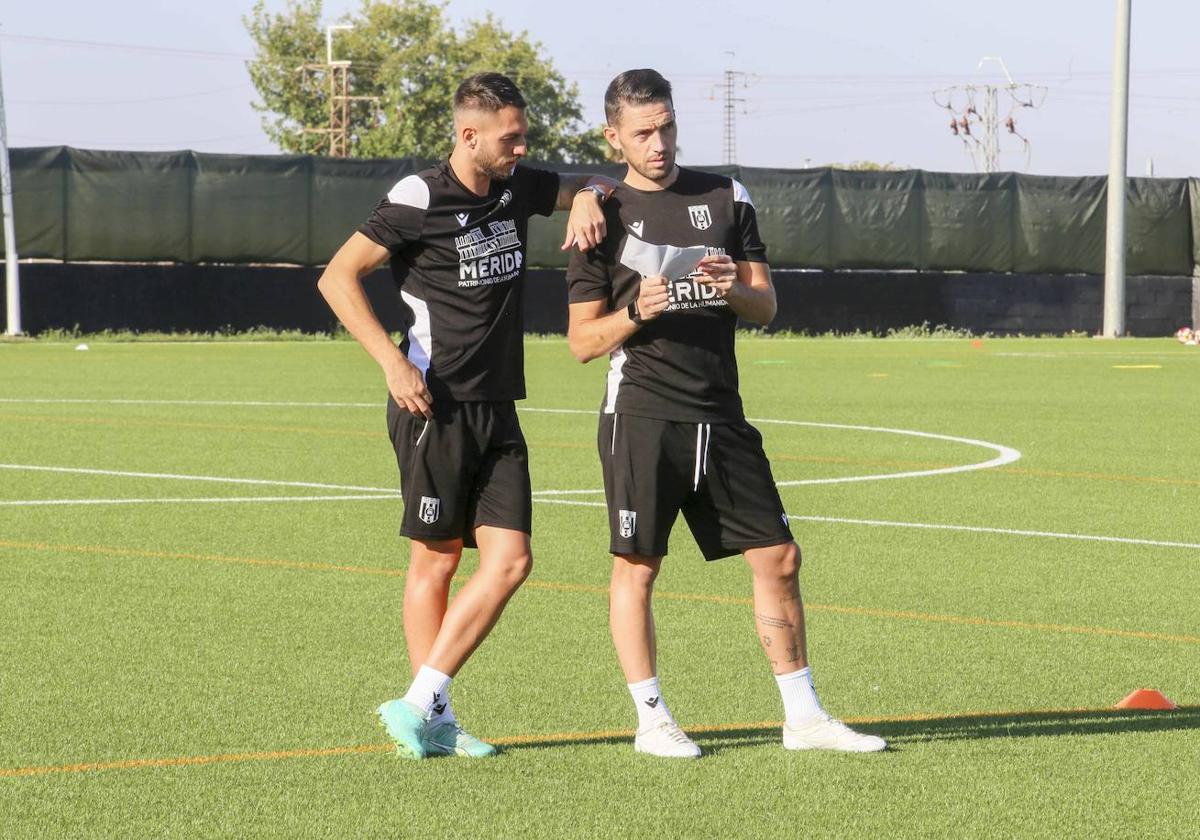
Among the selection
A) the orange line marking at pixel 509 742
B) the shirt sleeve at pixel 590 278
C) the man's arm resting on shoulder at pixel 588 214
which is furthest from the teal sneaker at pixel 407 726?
the man's arm resting on shoulder at pixel 588 214

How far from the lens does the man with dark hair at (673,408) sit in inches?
217

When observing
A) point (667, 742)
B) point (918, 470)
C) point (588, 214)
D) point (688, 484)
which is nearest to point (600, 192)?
point (588, 214)

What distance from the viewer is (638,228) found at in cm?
560

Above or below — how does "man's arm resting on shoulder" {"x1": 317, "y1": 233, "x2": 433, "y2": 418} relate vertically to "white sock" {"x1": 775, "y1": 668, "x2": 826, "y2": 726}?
above

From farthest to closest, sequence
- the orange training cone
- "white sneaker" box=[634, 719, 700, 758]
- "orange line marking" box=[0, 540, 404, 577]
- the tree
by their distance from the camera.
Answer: the tree → "orange line marking" box=[0, 540, 404, 577] → the orange training cone → "white sneaker" box=[634, 719, 700, 758]

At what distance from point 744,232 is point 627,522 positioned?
3.05ft

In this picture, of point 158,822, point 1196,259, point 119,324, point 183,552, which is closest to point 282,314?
point 119,324

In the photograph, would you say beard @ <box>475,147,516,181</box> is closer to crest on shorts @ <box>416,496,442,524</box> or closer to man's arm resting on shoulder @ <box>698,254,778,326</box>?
man's arm resting on shoulder @ <box>698,254,778,326</box>

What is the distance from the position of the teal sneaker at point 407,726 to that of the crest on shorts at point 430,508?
0.54 metres

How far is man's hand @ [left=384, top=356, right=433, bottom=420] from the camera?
5379 mm

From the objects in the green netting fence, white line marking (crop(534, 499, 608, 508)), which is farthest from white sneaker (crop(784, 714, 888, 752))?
the green netting fence

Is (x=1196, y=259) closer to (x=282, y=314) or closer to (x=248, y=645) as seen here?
(x=282, y=314)

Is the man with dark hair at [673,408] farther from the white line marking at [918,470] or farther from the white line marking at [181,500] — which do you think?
the white line marking at [181,500]

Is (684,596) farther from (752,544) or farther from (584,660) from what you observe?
(752,544)
